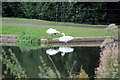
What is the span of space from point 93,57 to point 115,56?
2503 millimetres

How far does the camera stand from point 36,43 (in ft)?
28.0

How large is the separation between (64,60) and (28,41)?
2.27 metres

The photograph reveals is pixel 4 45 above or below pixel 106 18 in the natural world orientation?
below

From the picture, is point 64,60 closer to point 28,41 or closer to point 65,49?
point 65,49

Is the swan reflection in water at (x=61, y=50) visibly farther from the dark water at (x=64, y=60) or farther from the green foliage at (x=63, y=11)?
the green foliage at (x=63, y=11)

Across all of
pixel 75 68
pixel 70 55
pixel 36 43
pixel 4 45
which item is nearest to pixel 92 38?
pixel 70 55

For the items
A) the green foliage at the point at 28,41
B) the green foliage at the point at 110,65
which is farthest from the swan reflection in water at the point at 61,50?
the green foliage at the point at 110,65

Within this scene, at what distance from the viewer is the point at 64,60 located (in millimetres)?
6746

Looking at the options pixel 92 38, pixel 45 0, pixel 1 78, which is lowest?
pixel 1 78

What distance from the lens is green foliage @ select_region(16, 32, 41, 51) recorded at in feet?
27.3

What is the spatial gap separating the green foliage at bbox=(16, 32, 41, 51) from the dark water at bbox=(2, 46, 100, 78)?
323 mm

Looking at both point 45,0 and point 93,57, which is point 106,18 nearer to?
point 45,0

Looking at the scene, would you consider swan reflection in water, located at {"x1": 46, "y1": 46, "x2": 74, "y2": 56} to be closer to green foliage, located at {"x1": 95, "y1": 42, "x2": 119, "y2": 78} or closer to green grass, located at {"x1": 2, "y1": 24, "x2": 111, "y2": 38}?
green grass, located at {"x1": 2, "y1": 24, "x2": 111, "y2": 38}

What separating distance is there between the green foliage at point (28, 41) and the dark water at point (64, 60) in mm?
323
